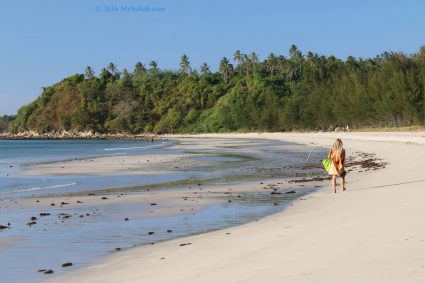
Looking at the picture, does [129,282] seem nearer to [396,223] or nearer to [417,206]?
[396,223]

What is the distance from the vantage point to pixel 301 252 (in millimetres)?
8047

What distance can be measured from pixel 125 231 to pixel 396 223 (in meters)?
6.03

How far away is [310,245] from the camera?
8539 mm

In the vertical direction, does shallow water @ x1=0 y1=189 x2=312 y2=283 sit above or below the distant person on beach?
below

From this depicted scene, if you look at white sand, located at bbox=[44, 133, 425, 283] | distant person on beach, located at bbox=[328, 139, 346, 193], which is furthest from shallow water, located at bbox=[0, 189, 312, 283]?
distant person on beach, located at bbox=[328, 139, 346, 193]

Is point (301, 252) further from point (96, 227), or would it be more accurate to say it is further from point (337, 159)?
point (337, 159)

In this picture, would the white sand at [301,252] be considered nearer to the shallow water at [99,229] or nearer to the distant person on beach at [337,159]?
the shallow water at [99,229]

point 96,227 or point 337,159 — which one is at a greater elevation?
point 337,159

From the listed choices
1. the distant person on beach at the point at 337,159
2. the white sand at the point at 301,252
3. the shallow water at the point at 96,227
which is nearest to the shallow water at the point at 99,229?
the shallow water at the point at 96,227

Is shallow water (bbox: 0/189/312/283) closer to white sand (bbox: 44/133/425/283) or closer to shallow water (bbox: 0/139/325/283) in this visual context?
shallow water (bbox: 0/139/325/283)

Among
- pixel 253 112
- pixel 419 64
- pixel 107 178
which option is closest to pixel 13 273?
pixel 107 178

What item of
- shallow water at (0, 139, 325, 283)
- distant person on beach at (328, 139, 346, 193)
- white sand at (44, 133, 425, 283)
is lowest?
shallow water at (0, 139, 325, 283)

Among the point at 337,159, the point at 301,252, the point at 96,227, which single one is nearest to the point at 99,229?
the point at 96,227

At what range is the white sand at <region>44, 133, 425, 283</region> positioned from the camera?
6707mm
